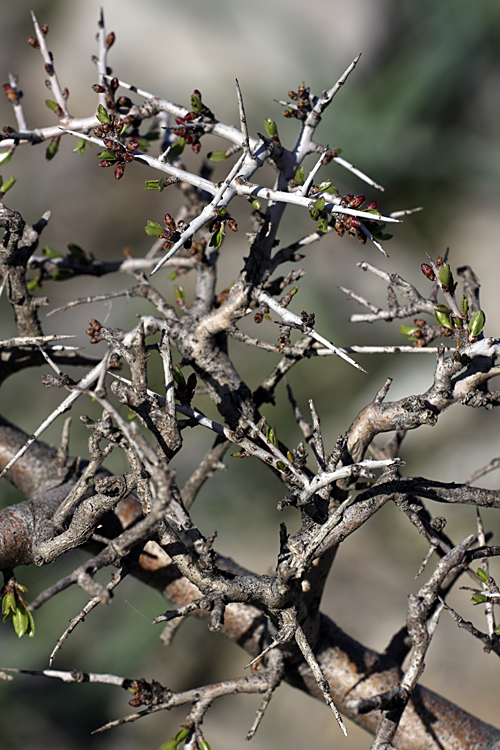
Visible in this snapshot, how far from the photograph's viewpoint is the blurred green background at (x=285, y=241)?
714 centimetres

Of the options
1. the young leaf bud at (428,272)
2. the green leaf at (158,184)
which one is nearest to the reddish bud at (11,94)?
the green leaf at (158,184)

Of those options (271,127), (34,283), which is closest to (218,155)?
(271,127)

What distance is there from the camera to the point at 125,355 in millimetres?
1659

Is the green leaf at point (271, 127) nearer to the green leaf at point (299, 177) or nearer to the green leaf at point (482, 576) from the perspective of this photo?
the green leaf at point (299, 177)

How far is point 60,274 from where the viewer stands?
9.21ft

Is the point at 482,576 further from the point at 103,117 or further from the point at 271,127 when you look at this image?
the point at 103,117

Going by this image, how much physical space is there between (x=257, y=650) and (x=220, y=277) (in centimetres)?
790

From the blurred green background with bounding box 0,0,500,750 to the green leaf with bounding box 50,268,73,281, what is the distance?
185 inches

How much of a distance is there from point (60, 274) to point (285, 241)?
722 centimetres

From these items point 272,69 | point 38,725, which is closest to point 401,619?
point 38,725

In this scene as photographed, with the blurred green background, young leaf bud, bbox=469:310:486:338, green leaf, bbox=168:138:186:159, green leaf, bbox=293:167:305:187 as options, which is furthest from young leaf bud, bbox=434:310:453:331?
the blurred green background

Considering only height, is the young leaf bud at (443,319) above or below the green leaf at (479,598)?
above

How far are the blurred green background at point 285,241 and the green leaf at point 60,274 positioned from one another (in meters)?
4.71

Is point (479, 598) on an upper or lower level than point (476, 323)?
lower
